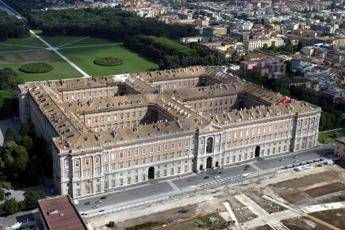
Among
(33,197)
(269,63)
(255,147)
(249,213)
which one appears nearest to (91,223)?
(33,197)

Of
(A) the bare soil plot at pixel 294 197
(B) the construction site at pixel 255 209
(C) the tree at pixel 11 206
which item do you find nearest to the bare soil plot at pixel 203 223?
(B) the construction site at pixel 255 209

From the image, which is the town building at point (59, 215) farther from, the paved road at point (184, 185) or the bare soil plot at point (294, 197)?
the bare soil plot at point (294, 197)

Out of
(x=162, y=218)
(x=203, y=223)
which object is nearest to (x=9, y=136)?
(x=162, y=218)

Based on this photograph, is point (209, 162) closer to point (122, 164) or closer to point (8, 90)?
point (122, 164)

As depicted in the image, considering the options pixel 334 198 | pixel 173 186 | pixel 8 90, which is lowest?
pixel 173 186

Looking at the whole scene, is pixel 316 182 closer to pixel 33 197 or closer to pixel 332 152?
pixel 332 152

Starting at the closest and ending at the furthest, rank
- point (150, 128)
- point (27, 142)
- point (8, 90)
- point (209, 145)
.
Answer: point (150, 128), point (27, 142), point (209, 145), point (8, 90)
